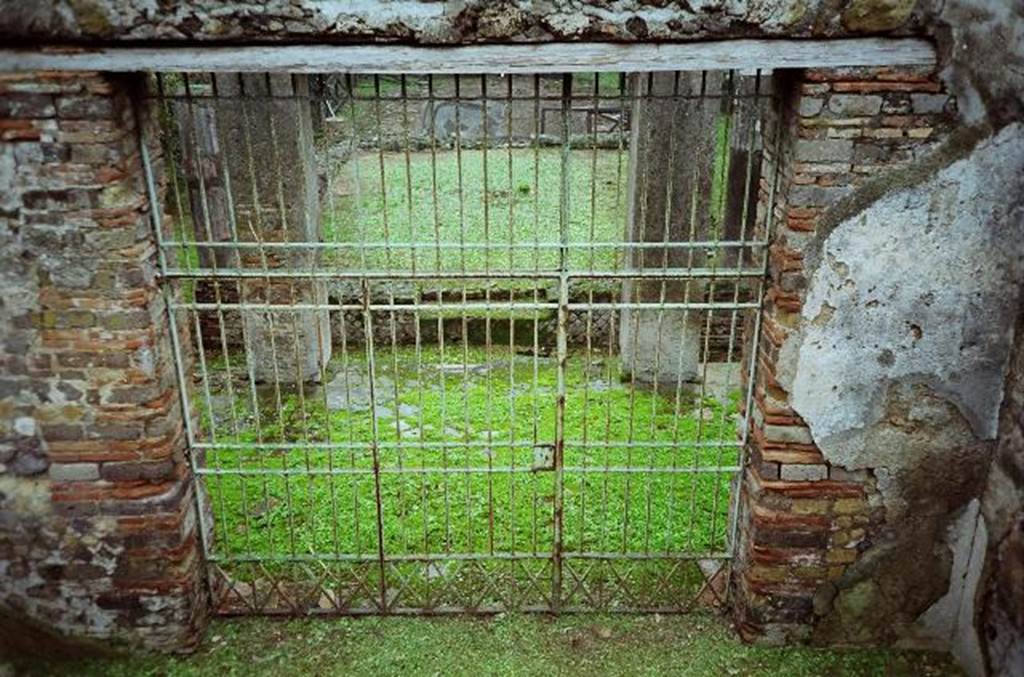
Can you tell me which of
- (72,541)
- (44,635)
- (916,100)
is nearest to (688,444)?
(916,100)

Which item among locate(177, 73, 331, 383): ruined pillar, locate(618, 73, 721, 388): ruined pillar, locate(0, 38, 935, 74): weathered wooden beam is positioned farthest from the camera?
locate(618, 73, 721, 388): ruined pillar

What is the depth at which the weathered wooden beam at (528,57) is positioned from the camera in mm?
3816

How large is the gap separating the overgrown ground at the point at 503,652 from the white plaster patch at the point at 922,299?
4.12 ft

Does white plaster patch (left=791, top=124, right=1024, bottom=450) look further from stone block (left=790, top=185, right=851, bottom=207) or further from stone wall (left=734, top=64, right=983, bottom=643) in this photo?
stone block (left=790, top=185, right=851, bottom=207)

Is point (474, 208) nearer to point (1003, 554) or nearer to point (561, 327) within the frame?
point (561, 327)

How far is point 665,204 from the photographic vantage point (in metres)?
7.28

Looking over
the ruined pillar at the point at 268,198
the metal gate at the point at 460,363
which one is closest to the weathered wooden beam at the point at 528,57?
the metal gate at the point at 460,363

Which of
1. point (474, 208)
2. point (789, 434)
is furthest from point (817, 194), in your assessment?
point (474, 208)

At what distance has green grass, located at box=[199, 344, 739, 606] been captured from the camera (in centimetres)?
498

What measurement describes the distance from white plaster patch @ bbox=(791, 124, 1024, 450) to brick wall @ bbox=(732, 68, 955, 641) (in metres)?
0.12

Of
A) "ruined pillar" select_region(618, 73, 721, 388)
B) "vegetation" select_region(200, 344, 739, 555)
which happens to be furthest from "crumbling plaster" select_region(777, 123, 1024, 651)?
"ruined pillar" select_region(618, 73, 721, 388)

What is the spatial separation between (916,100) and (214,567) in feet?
14.1

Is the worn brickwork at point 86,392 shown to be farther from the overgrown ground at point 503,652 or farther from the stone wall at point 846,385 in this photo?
the stone wall at point 846,385

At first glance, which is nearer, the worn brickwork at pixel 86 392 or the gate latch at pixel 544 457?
the worn brickwork at pixel 86 392
